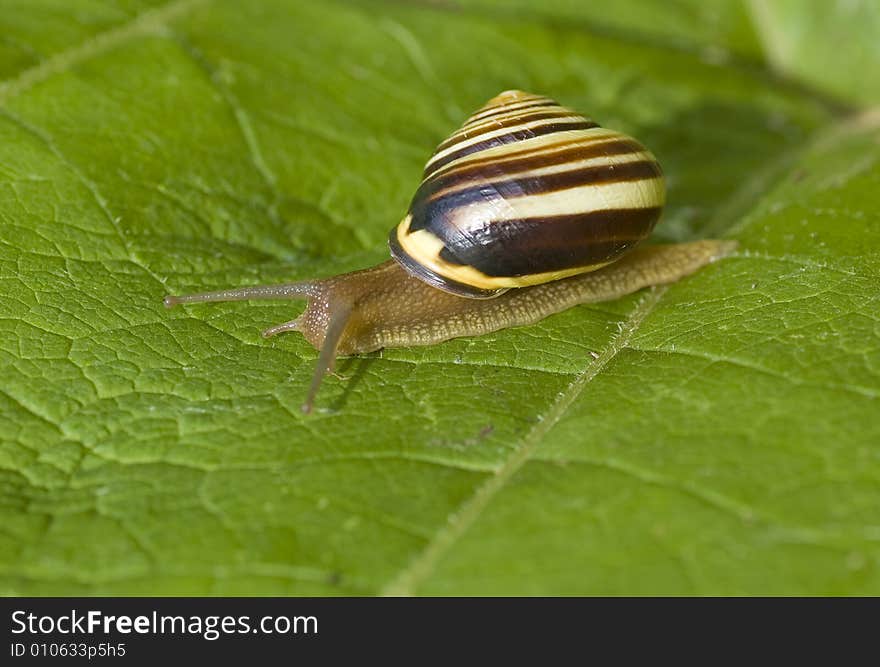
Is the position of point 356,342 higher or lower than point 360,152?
lower

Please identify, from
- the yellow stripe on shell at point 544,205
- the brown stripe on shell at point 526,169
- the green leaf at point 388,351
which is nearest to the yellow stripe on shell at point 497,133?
the brown stripe on shell at point 526,169

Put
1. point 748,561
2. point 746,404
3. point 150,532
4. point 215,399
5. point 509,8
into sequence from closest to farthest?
point 748,561, point 150,532, point 746,404, point 215,399, point 509,8

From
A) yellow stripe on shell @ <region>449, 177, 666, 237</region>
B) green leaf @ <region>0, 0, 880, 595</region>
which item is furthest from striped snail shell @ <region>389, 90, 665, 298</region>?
green leaf @ <region>0, 0, 880, 595</region>

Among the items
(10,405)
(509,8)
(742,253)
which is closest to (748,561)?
(742,253)

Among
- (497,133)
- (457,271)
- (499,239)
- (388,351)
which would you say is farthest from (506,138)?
(388,351)

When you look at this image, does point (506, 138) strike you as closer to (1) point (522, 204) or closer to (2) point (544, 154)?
(2) point (544, 154)

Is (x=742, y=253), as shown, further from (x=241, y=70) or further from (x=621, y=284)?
(x=241, y=70)

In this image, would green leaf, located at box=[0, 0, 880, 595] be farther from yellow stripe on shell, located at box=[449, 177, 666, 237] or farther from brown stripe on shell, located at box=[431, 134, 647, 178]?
brown stripe on shell, located at box=[431, 134, 647, 178]
